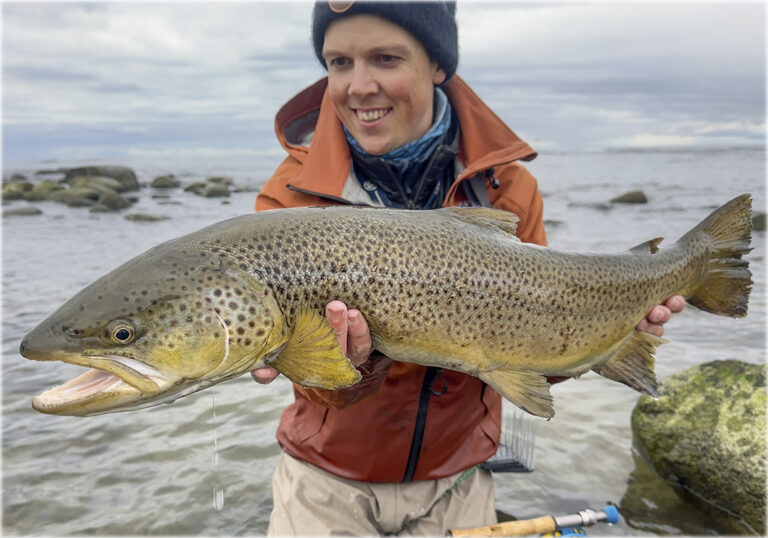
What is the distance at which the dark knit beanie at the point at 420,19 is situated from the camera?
3.41 m

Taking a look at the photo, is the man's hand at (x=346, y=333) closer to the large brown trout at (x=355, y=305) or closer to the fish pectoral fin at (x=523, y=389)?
the large brown trout at (x=355, y=305)

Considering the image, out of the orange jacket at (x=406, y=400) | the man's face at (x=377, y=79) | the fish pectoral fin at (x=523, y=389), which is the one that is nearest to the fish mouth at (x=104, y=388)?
the orange jacket at (x=406, y=400)

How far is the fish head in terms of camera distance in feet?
7.05

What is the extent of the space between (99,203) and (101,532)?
2338 cm

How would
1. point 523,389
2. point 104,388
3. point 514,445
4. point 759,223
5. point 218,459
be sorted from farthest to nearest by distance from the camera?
point 759,223
point 218,459
point 514,445
point 523,389
point 104,388

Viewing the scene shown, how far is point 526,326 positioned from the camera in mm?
2879

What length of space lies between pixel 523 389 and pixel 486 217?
858mm

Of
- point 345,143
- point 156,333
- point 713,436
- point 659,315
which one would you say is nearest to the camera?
point 156,333

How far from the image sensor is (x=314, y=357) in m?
2.47

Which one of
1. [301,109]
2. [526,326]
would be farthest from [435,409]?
[301,109]

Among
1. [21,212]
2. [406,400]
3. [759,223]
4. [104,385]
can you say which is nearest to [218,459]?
[406,400]

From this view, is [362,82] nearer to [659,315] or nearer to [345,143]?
[345,143]

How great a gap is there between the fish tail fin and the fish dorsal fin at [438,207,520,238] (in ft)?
3.86

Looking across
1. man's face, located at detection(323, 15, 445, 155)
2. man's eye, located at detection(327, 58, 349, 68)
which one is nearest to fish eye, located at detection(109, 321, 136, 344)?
man's face, located at detection(323, 15, 445, 155)
